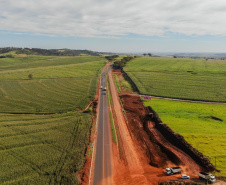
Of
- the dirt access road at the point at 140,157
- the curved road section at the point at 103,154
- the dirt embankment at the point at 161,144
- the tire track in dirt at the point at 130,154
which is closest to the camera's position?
the curved road section at the point at 103,154

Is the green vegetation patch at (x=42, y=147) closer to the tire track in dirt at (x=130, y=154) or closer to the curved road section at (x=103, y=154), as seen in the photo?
the curved road section at (x=103, y=154)

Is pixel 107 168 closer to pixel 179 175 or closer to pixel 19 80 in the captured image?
pixel 179 175

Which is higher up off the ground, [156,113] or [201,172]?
[156,113]

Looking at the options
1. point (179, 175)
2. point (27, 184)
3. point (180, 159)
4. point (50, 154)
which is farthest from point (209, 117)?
point (27, 184)

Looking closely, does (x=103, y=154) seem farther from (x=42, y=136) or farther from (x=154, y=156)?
(x=42, y=136)

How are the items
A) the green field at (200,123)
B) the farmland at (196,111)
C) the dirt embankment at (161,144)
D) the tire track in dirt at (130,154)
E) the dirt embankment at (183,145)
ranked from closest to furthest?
1. the tire track in dirt at (130,154)
2. the dirt embankment at (183,145)
3. the dirt embankment at (161,144)
4. the green field at (200,123)
5. the farmland at (196,111)

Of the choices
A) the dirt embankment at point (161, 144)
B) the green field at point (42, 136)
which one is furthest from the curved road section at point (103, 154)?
the dirt embankment at point (161, 144)

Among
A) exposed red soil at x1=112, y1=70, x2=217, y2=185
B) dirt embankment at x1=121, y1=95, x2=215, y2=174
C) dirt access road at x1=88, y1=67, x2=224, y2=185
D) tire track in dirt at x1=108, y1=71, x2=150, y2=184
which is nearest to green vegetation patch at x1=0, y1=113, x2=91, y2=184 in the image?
dirt access road at x1=88, y1=67, x2=224, y2=185
